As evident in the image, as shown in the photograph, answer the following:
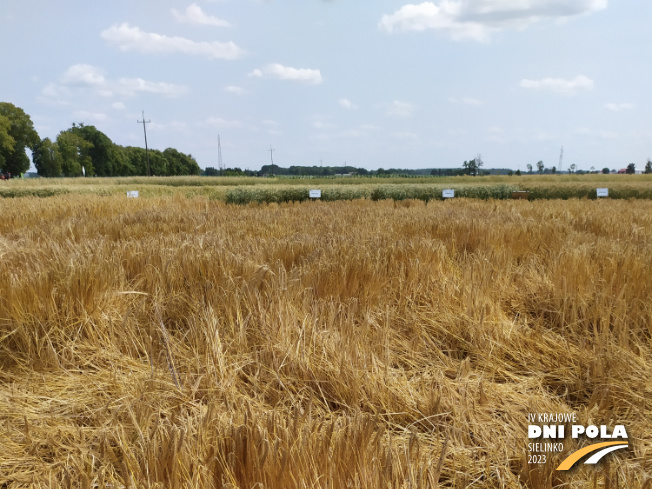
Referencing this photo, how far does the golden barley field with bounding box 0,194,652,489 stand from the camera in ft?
2.96

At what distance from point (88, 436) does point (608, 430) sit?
1.54 m

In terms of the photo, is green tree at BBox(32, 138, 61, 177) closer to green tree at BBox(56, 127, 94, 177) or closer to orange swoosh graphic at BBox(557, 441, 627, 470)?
green tree at BBox(56, 127, 94, 177)

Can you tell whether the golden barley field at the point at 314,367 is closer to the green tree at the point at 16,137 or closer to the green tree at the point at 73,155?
the green tree at the point at 16,137

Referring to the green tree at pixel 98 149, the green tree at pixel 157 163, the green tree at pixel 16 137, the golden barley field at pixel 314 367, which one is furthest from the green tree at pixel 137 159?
the golden barley field at pixel 314 367

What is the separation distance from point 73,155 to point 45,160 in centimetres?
450

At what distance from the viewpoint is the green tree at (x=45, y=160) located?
5412 centimetres

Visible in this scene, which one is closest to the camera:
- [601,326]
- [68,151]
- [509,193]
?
[601,326]

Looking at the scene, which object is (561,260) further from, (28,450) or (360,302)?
(28,450)

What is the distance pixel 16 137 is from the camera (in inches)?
1886

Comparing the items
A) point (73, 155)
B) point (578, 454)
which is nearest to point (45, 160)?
point (73, 155)

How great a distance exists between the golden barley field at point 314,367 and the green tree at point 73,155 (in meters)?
65.6

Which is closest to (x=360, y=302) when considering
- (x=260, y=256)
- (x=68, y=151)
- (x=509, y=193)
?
(x=260, y=256)

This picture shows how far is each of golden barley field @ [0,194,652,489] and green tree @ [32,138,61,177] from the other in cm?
6389

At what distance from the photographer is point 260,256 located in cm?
254
